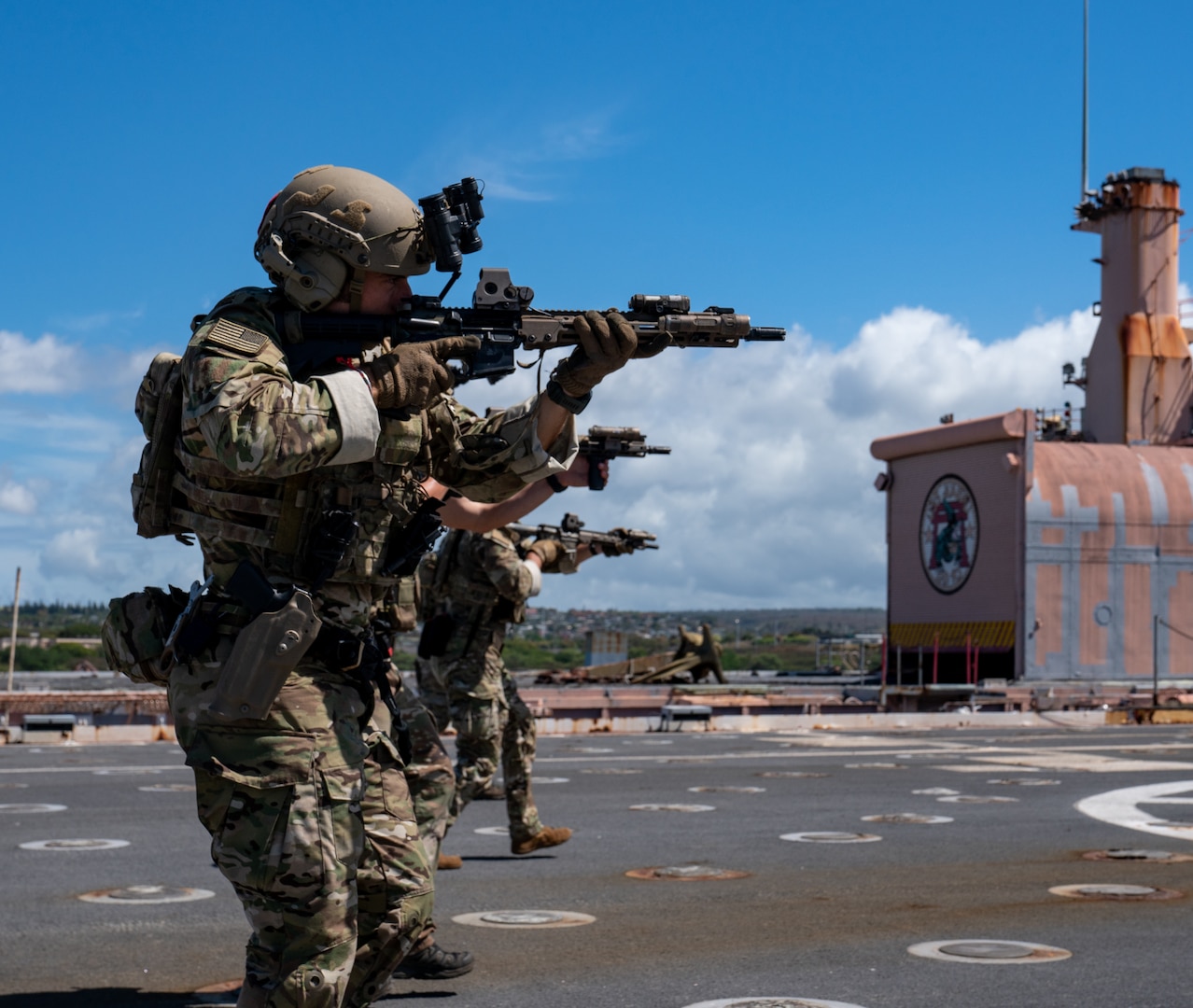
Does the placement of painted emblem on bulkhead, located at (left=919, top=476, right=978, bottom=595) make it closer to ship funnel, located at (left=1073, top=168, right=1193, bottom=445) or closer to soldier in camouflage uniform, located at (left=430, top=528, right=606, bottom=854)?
ship funnel, located at (left=1073, top=168, right=1193, bottom=445)

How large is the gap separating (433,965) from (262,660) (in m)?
2.45

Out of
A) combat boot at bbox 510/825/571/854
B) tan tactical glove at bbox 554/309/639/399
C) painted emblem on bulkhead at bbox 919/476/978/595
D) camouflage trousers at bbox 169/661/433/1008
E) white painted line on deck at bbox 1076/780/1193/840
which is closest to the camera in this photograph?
camouflage trousers at bbox 169/661/433/1008

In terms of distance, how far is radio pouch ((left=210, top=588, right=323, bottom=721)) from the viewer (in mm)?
3648

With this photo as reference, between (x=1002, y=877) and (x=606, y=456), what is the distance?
3.28 metres

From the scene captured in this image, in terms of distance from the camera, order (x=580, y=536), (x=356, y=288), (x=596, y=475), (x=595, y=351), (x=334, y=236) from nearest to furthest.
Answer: (x=334, y=236), (x=356, y=288), (x=595, y=351), (x=596, y=475), (x=580, y=536)

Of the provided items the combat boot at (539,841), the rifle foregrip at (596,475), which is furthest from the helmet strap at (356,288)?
the combat boot at (539,841)

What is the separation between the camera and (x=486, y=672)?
877cm

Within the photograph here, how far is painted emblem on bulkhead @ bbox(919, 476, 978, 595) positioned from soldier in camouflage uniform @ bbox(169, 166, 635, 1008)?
36204 mm

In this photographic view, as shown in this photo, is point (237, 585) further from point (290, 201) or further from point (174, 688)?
point (290, 201)

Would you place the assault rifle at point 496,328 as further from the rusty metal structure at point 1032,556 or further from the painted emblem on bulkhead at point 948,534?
the painted emblem on bulkhead at point 948,534

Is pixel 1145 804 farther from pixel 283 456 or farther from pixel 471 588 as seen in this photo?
pixel 283 456

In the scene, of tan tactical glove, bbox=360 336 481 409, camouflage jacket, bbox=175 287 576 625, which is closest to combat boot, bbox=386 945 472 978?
camouflage jacket, bbox=175 287 576 625

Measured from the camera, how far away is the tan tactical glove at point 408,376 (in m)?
3.91

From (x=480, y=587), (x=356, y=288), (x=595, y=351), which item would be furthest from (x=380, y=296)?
(x=480, y=587)
